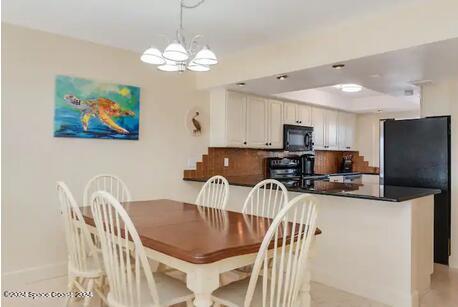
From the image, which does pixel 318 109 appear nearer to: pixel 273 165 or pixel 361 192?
pixel 273 165

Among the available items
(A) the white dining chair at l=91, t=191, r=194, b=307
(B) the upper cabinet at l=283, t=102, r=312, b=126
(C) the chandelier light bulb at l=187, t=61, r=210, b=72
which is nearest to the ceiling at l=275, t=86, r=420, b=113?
(B) the upper cabinet at l=283, t=102, r=312, b=126

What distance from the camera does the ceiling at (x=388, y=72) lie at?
8.87 ft

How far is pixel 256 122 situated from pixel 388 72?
6.20 feet

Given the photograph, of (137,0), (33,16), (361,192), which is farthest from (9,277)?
(361,192)

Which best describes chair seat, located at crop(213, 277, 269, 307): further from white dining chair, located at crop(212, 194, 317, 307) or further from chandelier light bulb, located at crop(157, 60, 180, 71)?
chandelier light bulb, located at crop(157, 60, 180, 71)

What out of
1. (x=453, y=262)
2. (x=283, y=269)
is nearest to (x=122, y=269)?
(x=283, y=269)

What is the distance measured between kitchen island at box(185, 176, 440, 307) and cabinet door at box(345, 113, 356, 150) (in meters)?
3.70

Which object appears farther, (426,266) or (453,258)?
(453,258)

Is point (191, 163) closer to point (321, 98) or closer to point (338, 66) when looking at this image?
point (338, 66)

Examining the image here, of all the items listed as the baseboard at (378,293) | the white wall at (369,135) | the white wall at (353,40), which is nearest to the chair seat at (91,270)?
the baseboard at (378,293)

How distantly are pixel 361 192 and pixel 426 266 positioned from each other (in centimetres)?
90

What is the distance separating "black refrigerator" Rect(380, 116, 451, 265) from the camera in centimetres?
367

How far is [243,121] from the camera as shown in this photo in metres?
4.59

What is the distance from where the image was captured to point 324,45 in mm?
3072
